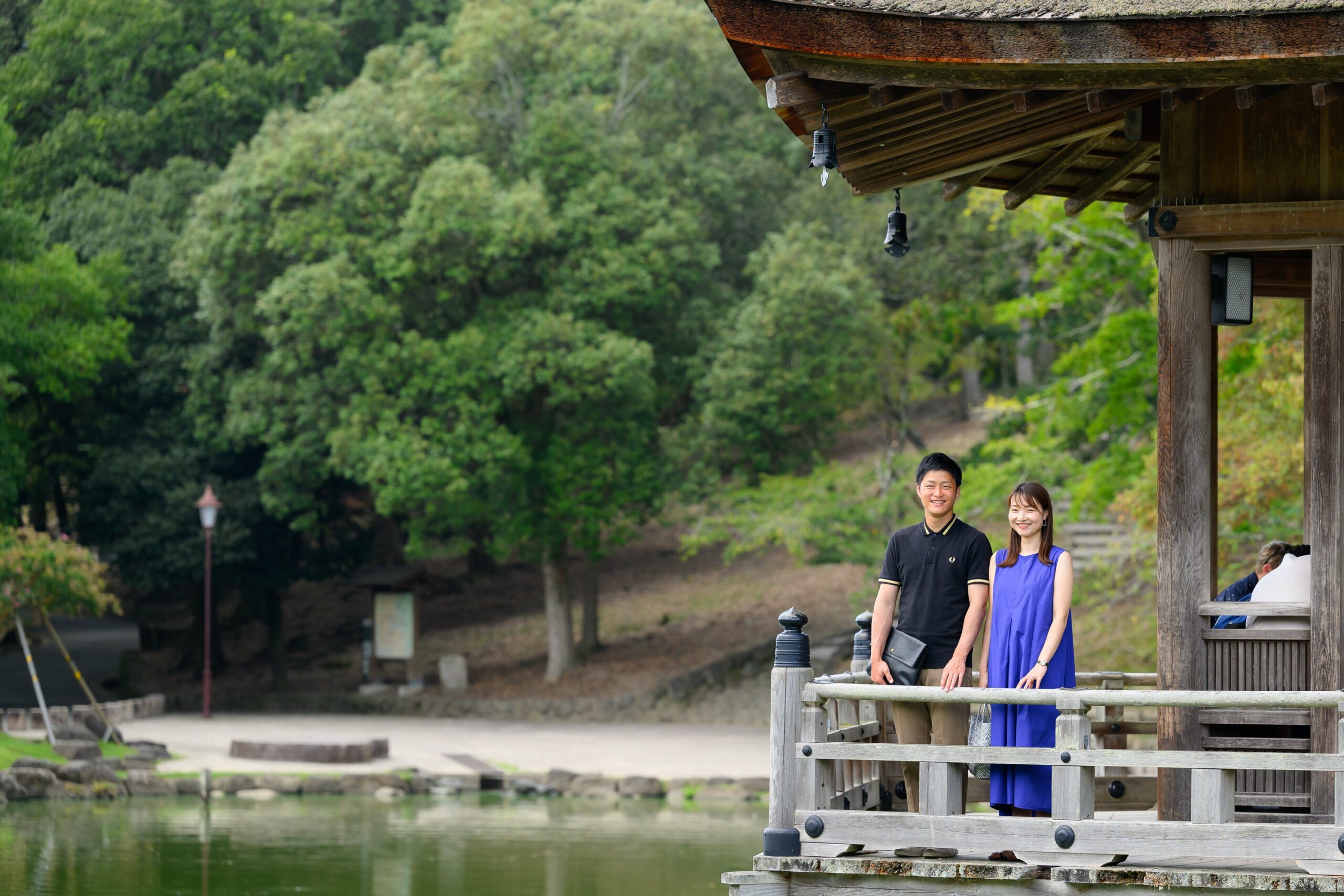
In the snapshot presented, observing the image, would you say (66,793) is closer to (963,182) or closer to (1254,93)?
(963,182)

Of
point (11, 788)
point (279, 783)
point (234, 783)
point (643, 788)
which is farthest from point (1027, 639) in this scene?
point (11, 788)

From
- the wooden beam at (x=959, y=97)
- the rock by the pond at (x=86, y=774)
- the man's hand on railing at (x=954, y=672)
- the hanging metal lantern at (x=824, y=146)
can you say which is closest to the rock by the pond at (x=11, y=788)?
the rock by the pond at (x=86, y=774)

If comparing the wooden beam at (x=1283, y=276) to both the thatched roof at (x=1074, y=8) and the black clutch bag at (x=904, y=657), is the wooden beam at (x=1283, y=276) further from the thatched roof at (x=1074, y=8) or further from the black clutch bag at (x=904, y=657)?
the black clutch bag at (x=904, y=657)

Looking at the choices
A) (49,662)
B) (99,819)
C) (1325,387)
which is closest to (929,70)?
(1325,387)

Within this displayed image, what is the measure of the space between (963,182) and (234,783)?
45.2 feet

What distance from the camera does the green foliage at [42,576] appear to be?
67.2ft

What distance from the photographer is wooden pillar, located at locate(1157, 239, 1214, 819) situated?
23.0ft

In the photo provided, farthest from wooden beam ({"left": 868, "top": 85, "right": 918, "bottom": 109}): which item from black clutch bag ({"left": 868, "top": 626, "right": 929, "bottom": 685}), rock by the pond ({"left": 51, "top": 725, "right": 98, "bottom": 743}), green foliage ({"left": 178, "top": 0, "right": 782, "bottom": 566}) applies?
green foliage ({"left": 178, "top": 0, "right": 782, "bottom": 566})

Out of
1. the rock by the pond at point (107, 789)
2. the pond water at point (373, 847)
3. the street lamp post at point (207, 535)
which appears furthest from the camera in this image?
the street lamp post at point (207, 535)

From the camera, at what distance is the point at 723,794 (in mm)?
19453

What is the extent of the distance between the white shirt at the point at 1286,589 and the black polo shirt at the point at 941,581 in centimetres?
119

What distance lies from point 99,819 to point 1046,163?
42.5 ft

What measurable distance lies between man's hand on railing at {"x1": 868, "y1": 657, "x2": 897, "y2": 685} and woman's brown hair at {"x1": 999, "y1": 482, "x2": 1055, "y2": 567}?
663 mm

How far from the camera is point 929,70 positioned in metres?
6.63
